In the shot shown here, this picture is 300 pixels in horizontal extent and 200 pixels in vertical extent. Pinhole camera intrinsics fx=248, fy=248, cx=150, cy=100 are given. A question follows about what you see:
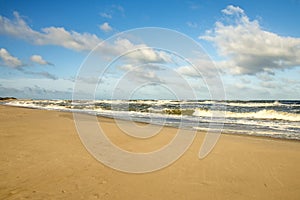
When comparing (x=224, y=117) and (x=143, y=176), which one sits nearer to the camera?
(x=143, y=176)

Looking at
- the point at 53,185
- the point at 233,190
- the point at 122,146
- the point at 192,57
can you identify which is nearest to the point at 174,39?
the point at 192,57

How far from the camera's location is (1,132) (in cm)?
835

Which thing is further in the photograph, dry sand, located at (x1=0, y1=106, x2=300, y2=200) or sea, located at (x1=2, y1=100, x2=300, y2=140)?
sea, located at (x1=2, y1=100, x2=300, y2=140)

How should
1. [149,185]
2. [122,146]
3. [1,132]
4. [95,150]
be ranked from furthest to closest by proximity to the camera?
1. [1,132]
2. [122,146]
3. [95,150]
4. [149,185]

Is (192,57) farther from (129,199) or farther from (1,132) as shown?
(1,132)

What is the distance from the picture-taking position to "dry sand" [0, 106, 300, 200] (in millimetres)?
3920

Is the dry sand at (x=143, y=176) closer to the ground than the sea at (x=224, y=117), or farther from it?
closer to the ground

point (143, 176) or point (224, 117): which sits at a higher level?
point (224, 117)

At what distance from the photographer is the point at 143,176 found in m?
4.78

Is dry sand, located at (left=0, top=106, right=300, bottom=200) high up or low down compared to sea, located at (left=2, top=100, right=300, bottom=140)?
down

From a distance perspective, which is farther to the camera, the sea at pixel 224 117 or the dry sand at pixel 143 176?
the sea at pixel 224 117

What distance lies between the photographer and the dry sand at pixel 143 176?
3920 mm

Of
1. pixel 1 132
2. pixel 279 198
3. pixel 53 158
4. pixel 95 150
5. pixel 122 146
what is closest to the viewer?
pixel 279 198

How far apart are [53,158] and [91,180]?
163cm
